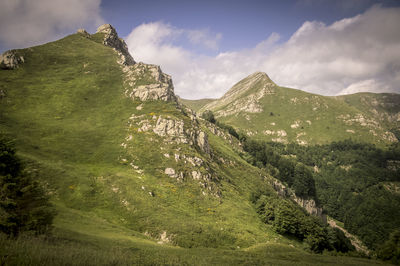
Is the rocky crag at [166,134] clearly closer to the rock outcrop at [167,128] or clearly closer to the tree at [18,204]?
the rock outcrop at [167,128]

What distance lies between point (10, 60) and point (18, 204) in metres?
99.3

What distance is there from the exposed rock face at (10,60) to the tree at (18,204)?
85.2m

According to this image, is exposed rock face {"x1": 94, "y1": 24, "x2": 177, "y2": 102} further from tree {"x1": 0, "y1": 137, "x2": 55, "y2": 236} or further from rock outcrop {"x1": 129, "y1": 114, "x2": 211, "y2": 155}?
tree {"x1": 0, "y1": 137, "x2": 55, "y2": 236}

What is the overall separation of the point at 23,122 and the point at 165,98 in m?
50.6

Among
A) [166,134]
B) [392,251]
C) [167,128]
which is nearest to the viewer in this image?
[392,251]

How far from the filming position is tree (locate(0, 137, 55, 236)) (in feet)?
57.3

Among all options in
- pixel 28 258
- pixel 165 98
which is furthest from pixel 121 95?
pixel 28 258

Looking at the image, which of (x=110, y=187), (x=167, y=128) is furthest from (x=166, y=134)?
(x=110, y=187)

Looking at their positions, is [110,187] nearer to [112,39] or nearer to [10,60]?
[10,60]

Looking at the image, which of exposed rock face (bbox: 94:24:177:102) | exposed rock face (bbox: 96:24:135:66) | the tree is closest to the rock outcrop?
exposed rock face (bbox: 94:24:177:102)

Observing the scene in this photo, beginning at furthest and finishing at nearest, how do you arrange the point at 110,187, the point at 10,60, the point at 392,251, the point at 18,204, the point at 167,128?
the point at 10,60 → the point at 167,128 → the point at 110,187 → the point at 392,251 → the point at 18,204

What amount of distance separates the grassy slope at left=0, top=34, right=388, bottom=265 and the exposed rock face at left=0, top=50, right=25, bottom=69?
250 cm

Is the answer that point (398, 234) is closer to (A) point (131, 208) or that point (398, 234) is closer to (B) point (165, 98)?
(A) point (131, 208)

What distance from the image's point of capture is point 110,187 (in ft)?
157
